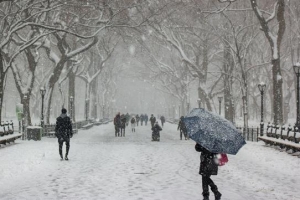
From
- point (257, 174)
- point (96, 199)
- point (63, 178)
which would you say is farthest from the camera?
point (257, 174)

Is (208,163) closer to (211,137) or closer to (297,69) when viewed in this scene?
(211,137)

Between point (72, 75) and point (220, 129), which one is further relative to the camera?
point (72, 75)

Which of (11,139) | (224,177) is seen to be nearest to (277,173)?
(224,177)

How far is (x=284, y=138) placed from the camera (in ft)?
69.8

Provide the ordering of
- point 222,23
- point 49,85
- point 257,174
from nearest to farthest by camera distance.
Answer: point 257,174 < point 49,85 < point 222,23

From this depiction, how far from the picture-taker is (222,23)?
117ft

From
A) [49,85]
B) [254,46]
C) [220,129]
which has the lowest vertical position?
[220,129]

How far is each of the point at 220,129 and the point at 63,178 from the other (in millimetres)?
5293

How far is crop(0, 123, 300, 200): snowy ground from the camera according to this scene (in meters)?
9.72

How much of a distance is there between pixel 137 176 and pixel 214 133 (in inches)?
188

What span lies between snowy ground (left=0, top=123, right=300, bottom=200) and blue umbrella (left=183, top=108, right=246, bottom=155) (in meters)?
1.79

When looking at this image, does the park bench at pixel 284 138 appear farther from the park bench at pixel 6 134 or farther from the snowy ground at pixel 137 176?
the park bench at pixel 6 134

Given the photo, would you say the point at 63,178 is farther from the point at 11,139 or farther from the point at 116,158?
the point at 11,139

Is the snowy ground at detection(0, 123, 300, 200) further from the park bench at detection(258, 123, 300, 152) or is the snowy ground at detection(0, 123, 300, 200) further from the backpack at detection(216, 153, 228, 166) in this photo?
the backpack at detection(216, 153, 228, 166)
